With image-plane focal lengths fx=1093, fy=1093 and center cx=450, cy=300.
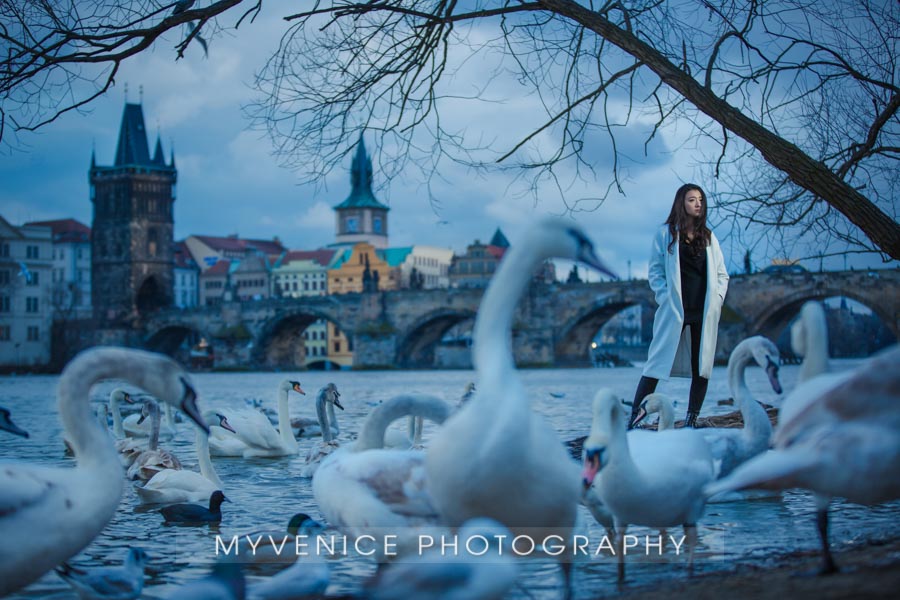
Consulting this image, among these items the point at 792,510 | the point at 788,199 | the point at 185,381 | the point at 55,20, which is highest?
the point at 55,20

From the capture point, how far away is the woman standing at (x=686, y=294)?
238 inches

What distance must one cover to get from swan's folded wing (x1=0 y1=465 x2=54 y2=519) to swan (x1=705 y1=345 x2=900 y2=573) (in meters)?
1.85

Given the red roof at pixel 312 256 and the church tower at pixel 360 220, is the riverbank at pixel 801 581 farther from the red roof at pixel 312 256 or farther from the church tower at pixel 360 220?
the church tower at pixel 360 220

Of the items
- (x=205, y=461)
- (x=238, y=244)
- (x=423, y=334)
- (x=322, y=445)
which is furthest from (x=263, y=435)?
(x=238, y=244)

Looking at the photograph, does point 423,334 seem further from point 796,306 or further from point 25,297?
point 25,297

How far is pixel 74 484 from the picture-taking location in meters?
3.07

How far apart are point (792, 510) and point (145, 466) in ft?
13.3

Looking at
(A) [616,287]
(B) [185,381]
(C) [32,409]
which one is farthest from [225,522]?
(A) [616,287]

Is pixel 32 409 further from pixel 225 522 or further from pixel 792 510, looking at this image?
pixel 792 510

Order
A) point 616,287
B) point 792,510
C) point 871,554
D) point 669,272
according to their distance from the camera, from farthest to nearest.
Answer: point 616,287 → point 669,272 → point 792,510 → point 871,554

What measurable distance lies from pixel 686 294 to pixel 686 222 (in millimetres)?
410

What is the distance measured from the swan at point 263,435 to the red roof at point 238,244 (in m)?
97.5

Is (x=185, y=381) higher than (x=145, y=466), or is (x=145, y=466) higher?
(x=185, y=381)

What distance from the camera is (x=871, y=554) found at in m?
3.42
